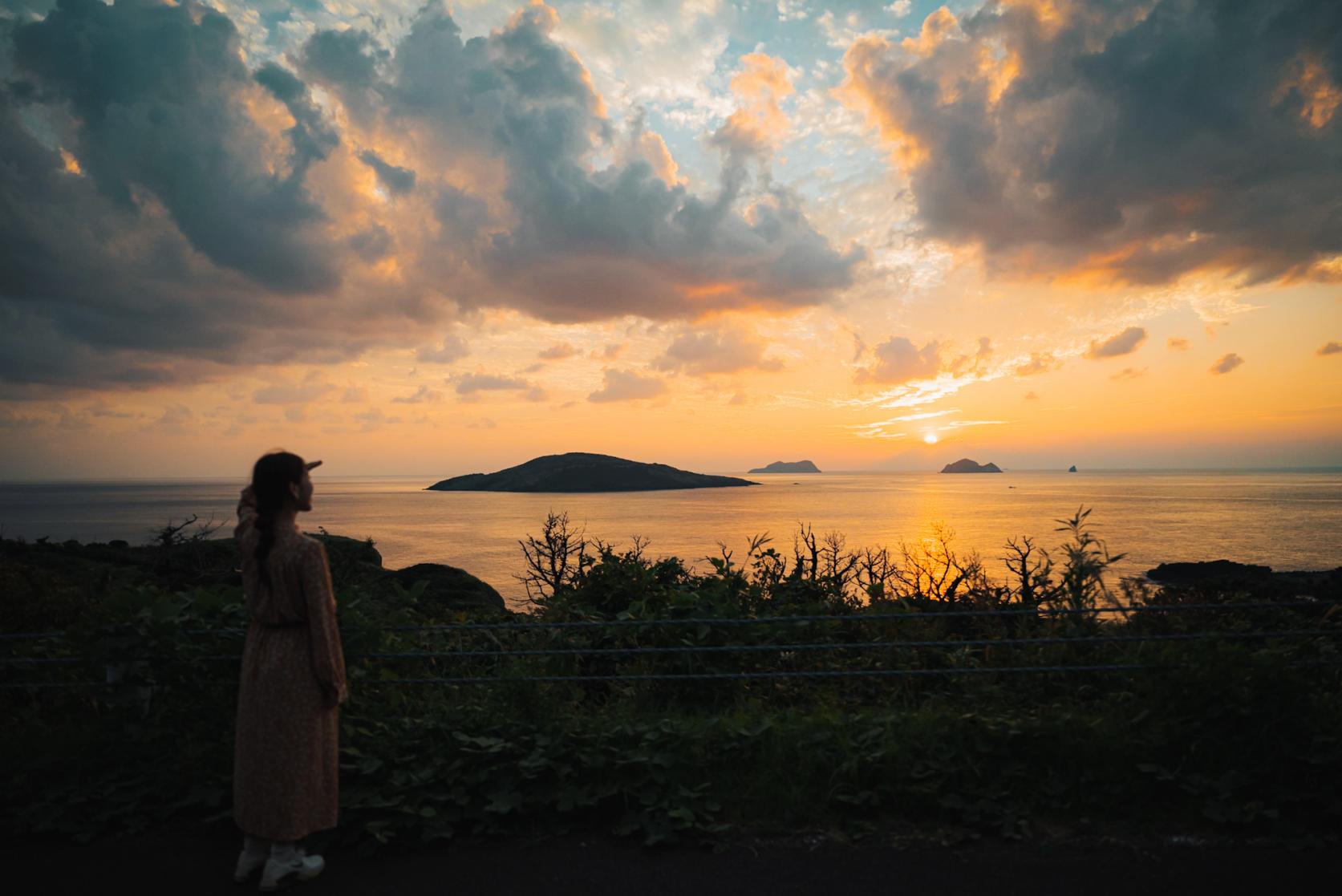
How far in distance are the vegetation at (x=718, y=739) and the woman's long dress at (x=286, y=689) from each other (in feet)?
1.55

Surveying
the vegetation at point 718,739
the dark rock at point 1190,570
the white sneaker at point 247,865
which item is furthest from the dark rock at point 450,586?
the dark rock at point 1190,570

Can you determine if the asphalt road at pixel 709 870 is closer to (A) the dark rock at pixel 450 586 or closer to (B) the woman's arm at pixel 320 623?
(B) the woman's arm at pixel 320 623

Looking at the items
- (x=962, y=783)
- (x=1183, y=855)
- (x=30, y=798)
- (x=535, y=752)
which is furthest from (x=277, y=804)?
(x=1183, y=855)

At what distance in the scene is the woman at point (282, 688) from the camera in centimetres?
356

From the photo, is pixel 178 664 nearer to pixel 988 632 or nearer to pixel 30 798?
pixel 30 798

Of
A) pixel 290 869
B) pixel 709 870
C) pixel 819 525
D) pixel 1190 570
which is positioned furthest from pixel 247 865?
pixel 819 525

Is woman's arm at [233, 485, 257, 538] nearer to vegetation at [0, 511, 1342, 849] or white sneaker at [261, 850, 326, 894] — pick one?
vegetation at [0, 511, 1342, 849]

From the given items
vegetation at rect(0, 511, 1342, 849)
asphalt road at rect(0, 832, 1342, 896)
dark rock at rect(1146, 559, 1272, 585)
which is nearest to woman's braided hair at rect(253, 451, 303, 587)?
vegetation at rect(0, 511, 1342, 849)

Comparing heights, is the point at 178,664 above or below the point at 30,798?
above

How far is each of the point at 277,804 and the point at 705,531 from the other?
230 feet

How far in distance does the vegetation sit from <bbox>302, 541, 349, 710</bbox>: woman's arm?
92 centimetres

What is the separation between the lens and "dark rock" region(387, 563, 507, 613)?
27672mm

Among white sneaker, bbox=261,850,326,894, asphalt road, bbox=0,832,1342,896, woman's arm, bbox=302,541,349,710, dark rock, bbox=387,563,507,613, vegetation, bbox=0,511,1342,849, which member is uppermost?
woman's arm, bbox=302,541,349,710

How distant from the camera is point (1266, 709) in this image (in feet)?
13.7
